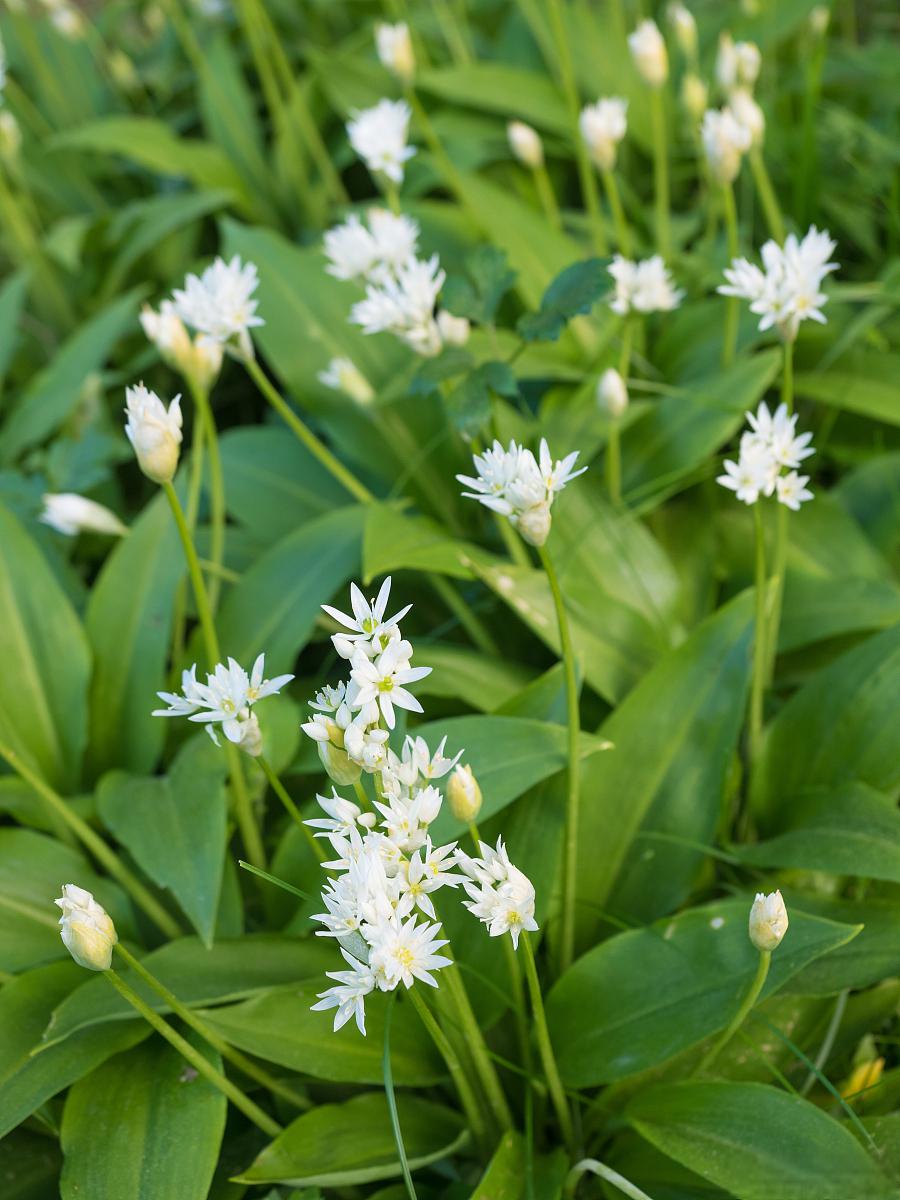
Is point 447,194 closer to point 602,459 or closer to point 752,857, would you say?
point 602,459

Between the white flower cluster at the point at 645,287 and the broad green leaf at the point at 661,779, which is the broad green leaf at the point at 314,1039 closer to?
the broad green leaf at the point at 661,779

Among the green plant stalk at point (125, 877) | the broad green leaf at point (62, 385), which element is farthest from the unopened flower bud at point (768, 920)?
the broad green leaf at point (62, 385)

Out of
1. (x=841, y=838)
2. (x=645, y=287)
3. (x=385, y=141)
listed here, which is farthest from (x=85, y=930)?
(x=385, y=141)

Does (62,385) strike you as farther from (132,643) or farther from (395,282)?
(395,282)

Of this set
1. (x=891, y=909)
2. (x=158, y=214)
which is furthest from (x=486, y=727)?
(x=158, y=214)

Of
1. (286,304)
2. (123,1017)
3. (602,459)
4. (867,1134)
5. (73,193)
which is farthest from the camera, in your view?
(73,193)

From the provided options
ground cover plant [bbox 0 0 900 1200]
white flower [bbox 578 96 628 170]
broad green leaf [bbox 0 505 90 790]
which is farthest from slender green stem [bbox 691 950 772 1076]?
white flower [bbox 578 96 628 170]
